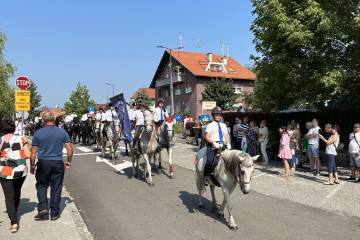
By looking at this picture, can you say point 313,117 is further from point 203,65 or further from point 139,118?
point 203,65

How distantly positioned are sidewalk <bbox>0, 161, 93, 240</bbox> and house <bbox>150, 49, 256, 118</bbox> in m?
45.5

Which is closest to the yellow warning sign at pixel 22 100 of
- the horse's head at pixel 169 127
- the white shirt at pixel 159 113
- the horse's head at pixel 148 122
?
the white shirt at pixel 159 113

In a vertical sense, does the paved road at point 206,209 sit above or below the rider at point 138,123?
below

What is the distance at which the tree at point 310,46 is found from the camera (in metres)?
12.8

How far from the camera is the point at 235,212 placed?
7.44m

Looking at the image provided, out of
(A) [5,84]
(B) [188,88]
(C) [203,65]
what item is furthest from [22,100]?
(C) [203,65]

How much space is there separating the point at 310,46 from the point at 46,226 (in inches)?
472

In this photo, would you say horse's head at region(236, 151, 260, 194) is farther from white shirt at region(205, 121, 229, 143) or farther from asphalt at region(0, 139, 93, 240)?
asphalt at region(0, 139, 93, 240)

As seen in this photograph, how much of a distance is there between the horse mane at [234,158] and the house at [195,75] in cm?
4584

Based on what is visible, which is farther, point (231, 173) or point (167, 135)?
point (167, 135)

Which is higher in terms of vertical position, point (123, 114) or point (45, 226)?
point (123, 114)

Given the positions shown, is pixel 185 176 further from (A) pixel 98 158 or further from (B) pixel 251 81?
(B) pixel 251 81

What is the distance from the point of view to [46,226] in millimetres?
6156

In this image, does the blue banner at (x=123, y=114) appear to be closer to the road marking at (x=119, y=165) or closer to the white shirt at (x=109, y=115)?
the road marking at (x=119, y=165)
